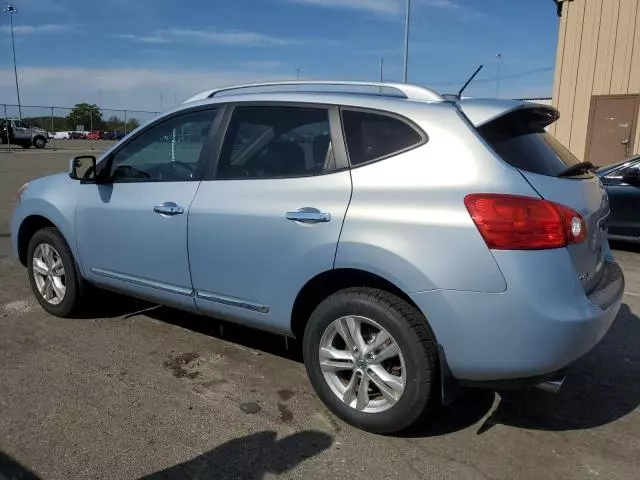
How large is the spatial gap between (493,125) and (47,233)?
11.5 feet

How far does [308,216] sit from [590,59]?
12062 millimetres

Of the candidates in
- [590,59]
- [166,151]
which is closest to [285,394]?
[166,151]

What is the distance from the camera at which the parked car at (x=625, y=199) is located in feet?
24.1

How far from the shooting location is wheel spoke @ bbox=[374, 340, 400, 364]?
2.82m

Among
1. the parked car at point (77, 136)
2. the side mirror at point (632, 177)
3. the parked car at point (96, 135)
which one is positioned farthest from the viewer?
the parked car at point (77, 136)

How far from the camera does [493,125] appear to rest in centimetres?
282

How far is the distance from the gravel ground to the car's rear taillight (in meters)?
1.08

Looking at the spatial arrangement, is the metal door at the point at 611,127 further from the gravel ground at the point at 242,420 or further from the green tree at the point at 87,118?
the green tree at the point at 87,118

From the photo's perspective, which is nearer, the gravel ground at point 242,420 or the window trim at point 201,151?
the gravel ground at point 242,420

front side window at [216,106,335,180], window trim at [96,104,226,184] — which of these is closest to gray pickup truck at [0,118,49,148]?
window trim at [96,104,226,184]

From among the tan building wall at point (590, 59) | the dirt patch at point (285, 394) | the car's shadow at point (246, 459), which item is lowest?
the car's shadow at point (246, 459)

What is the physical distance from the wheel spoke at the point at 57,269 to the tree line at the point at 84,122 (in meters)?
34.0

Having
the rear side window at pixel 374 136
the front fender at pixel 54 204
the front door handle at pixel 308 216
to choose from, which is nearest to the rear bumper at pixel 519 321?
the front door handle at pixel 308 216

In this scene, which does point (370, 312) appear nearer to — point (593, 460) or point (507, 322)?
point (507, 322)
